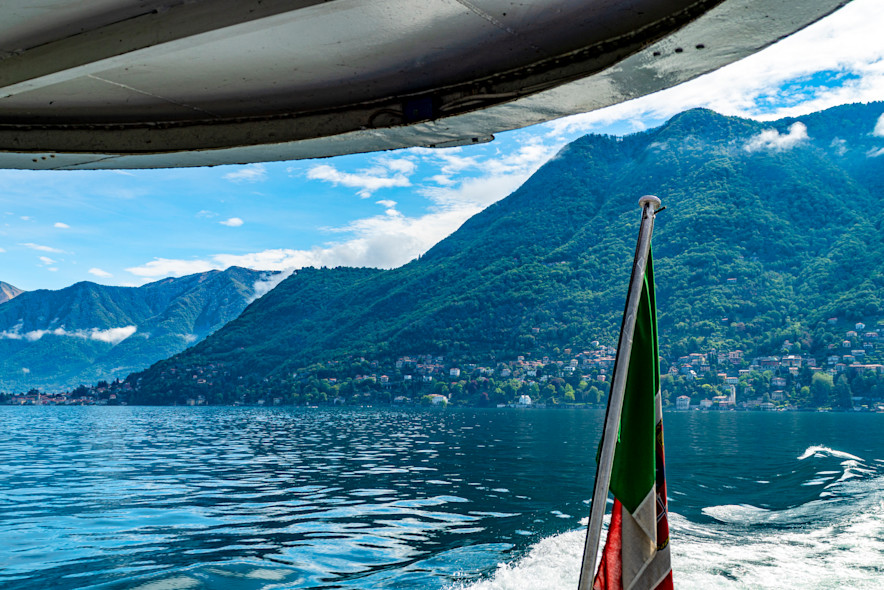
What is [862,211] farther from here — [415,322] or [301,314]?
[301,314]

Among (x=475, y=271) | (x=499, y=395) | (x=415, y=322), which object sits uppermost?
(x=475, y=271)

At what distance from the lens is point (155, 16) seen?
2.67m

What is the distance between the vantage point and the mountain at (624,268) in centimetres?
10925

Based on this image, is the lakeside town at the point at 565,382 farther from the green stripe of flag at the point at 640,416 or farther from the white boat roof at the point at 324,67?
the green stripe of flag at the point at 640,416

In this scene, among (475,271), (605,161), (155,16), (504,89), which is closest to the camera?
(155,16)

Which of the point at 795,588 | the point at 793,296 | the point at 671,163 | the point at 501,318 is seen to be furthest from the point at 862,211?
the point at 795,588

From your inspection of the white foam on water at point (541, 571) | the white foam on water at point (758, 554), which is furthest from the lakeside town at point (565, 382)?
the white foam on water at point (541, 571)

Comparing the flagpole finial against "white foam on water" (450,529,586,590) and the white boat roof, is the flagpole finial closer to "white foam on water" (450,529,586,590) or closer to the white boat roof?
the white boat roof

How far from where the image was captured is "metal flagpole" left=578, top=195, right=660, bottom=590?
7.62 ft

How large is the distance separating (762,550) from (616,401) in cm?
951

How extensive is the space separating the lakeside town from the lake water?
7124 centimetres

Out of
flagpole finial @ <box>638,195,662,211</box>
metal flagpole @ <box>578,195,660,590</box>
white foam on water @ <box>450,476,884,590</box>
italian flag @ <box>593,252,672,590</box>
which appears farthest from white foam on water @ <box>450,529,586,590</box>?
flagpole finial @ <box>638,195,662,211</box>

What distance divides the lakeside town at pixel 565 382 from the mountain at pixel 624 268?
8.74ft

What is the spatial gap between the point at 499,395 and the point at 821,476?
83114 millimetres
